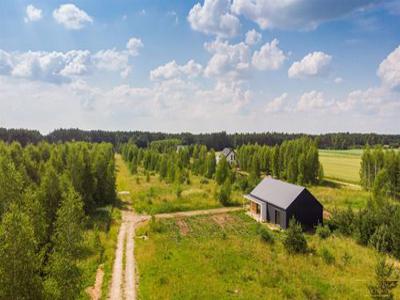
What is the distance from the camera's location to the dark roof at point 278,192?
3228 cm

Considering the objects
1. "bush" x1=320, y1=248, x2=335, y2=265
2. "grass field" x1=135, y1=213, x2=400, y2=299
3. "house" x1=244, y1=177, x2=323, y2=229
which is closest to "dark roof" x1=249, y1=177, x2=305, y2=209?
"house" x1=244, y1=177, x2=323, y2=229

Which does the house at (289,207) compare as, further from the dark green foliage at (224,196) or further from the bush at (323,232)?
the dark green foliage at (224,196)

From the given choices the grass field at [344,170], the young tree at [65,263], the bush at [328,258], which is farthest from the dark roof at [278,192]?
the grass field at [344,170]

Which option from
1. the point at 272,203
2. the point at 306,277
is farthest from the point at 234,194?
the point at 306,277

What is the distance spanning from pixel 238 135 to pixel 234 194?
372ft

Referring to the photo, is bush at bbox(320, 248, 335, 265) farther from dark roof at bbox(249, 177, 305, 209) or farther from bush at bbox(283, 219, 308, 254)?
dark roof at bbox(249, 177, 305, 209)

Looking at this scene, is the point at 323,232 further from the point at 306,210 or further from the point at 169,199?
the point at 169,199

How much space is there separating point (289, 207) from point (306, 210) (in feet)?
7.05

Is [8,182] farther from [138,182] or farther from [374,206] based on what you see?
[138,182]

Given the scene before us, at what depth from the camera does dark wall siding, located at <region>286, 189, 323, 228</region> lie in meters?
31.7

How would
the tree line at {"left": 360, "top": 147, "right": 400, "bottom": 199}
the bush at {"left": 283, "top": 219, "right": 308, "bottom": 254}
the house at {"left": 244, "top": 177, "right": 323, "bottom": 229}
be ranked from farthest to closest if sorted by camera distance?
the tree line at {"left": 360, "top": 147, "right": 400, "bottom": 199} → the house at {"left": 244, "top": 177, "right": 323, "bottom": 229} → the bush at {"left": 283, "top": 219, "right": 308, "bottom": 254}

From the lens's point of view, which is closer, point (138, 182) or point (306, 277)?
point (306, 277)

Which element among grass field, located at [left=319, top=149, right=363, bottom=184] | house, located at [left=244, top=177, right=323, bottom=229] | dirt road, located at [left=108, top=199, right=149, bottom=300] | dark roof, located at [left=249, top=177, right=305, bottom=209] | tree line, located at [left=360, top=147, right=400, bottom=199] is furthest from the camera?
grass field, located at [left=319, top=149, right=363, bottom=184]

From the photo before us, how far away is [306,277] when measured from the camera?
61.9ft
